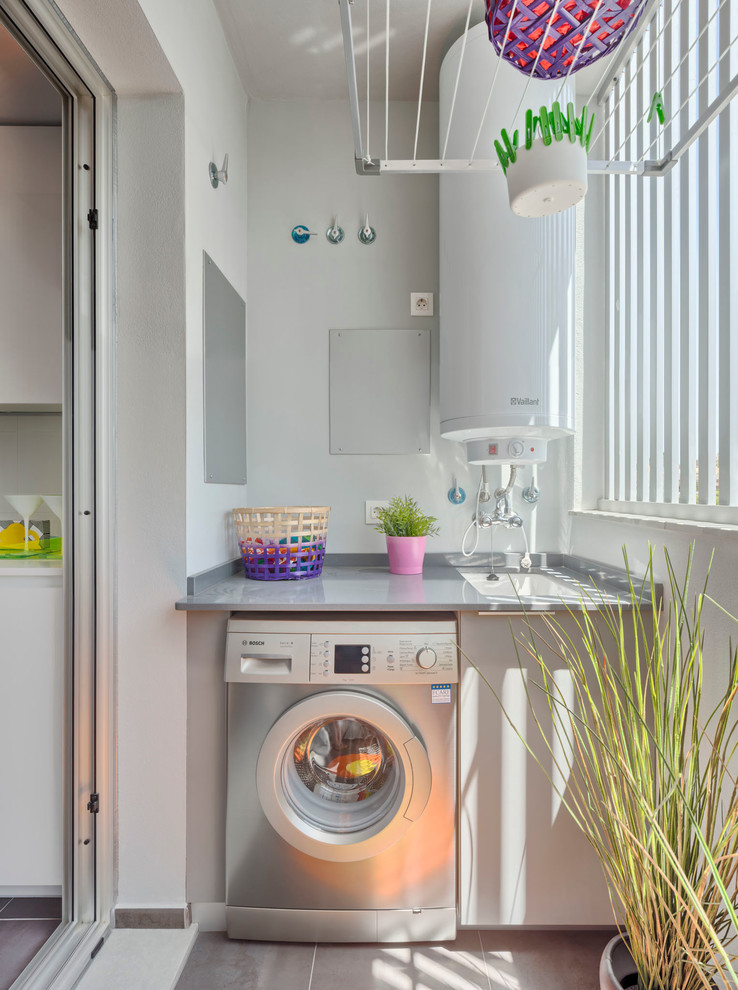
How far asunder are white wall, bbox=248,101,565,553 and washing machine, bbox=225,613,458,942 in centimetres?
79

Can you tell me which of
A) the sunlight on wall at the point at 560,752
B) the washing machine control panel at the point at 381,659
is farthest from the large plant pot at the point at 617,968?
the washing machine control panel at the point at 381,659

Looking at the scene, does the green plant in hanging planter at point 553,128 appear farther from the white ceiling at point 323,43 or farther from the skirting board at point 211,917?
the skirting board at point 211,917

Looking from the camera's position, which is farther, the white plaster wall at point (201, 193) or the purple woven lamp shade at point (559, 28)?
the white plaster wall at point (201, 193)

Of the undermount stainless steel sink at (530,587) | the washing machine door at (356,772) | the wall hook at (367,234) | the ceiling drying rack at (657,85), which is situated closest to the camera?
the ceiling drying rack at (657,85)

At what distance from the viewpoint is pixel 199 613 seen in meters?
1.63

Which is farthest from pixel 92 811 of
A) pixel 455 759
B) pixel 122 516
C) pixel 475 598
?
pixel 475 598

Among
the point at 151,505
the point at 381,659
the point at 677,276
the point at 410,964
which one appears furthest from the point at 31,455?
the point at 677,276

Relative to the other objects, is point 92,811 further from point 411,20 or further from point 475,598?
point 411,20

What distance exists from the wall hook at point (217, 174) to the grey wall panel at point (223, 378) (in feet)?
0.83

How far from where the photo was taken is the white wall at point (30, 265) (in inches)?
53.4

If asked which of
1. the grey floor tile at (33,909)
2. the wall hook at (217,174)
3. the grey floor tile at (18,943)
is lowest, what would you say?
the grey floor tile at (18,943)

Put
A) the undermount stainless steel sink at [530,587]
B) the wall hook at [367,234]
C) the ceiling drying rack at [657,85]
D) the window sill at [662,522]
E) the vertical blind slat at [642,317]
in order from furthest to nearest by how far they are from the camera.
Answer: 1. the wall hook at [367,234]
2. the vertical blind slat at [642,317]
3. the undermount stainless steel sink at [530,587]
4. the window sill at [662,522]
5. the ceiling drying rack at [657,85]

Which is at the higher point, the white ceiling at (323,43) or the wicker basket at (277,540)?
the white ceiling at (323,43)

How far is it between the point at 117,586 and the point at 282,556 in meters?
0.49
